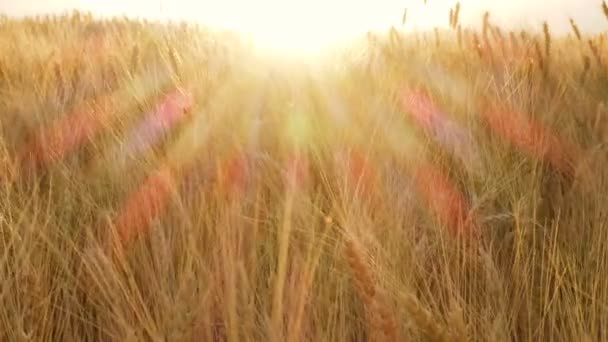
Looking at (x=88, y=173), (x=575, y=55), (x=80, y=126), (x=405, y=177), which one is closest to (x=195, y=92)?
(x=80, y=126)

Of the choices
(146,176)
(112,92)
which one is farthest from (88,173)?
(112,92)

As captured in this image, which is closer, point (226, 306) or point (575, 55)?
point (226, 306)

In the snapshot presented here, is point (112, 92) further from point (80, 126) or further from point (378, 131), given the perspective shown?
point (378, 131)

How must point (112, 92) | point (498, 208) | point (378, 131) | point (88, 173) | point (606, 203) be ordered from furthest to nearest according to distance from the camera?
point (112, 92), point (378, 131), point (88, 173), point (498, 208), point (606, 203)

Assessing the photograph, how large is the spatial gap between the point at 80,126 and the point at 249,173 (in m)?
0.46

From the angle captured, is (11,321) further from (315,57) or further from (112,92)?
(315,57)

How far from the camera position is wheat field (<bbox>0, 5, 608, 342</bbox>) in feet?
2.64

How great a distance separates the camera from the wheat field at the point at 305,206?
81cm

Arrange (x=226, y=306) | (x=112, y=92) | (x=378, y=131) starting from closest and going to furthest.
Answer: (x=226, y=306) → (x=378, y=131) → (x=112, y=92)

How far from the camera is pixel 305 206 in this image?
1.04m

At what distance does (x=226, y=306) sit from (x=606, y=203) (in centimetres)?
56

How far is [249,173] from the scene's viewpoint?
120cm

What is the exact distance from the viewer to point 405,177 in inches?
47.6

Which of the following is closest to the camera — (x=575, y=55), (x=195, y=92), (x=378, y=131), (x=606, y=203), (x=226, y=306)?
(x=226, y=306)
